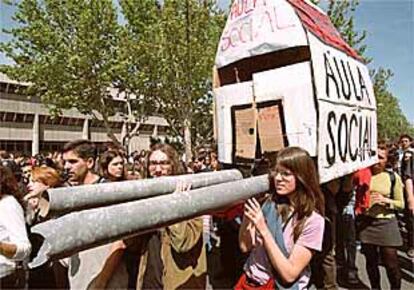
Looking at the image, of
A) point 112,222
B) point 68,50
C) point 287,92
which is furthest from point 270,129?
point 68,50

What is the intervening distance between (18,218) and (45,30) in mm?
21935

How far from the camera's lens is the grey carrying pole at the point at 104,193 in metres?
1.49

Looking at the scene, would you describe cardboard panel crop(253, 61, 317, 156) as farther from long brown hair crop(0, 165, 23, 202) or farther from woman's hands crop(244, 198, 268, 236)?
long brown hair crop(0, 165, 23, 202)

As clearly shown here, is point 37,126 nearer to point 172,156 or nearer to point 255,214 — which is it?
point 172,156

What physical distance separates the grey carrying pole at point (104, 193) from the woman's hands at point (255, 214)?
24 centimetres

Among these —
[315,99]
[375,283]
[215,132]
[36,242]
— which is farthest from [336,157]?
[36,242]

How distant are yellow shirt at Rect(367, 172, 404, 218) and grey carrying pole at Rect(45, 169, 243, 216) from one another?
11.7 feet

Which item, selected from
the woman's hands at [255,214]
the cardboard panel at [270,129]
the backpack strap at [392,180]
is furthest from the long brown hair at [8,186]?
the backpack strap at [392,180]

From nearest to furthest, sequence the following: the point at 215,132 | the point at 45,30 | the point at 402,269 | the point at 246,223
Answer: the point at 246,223 < the point at 215,132 < the point at 402,269 < the point at 45,30

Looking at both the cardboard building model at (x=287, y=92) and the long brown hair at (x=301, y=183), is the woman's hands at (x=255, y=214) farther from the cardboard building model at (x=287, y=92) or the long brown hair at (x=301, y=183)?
the cardboard building model at (x=287, y=92)

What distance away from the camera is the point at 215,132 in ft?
15.3

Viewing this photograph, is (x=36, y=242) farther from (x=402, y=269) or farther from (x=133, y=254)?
(x=402, y=269)

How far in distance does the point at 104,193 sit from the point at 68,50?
23.0 m

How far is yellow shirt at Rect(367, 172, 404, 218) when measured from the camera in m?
5.22
